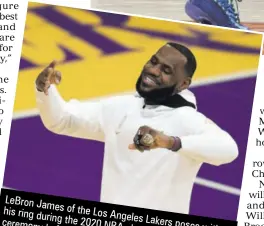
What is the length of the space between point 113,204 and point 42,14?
0.42m

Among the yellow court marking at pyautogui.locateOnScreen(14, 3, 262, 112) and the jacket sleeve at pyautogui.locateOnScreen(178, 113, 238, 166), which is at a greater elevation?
the yellow court marking at pyautogui.locateOnScreen(14, 3, 262, 112)

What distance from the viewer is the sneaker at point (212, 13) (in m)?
0.90

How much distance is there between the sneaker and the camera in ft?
2.97

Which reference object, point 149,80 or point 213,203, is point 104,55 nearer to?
point 149,80

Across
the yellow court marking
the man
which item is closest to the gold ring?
the man

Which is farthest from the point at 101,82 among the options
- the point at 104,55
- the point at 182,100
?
the point at 182,100

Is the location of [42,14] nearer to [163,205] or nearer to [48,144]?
[48,144]

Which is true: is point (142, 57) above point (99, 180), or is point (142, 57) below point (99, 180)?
above

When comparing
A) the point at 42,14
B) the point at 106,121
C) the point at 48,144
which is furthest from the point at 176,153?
the point at 42,14

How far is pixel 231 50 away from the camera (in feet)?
2.89

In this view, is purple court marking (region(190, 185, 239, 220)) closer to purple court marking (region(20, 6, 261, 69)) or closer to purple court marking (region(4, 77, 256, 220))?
purple court marking (region(4, 77, 256, 220))

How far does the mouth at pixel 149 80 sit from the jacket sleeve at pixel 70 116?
106 mm
